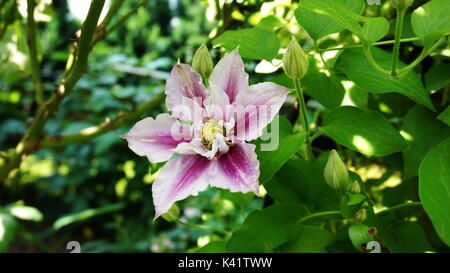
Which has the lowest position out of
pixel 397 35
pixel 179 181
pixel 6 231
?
pixel 6 231

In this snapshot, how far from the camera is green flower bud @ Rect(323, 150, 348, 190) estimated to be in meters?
0.41

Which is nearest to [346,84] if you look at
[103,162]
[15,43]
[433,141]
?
[433,141]

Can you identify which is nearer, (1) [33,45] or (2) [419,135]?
(2) [419,135]

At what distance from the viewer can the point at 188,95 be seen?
41cm

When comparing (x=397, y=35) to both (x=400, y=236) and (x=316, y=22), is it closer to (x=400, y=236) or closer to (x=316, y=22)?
(x=316, y=22)

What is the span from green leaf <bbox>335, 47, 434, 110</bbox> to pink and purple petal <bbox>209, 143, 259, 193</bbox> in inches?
4.6

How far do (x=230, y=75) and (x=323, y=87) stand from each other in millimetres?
110

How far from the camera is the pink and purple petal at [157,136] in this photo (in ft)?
1.27

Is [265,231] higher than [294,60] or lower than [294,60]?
lower

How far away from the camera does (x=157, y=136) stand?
40 cm

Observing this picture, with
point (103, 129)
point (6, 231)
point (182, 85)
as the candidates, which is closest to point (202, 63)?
point (182, 85)

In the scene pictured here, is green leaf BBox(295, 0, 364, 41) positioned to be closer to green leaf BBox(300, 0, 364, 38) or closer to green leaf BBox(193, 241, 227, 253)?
green leaf BBox(300, 0, 364, 38)

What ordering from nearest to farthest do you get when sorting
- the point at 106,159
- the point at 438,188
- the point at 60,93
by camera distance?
the point at 438,188
the point at 60,93
the point at 106,159
